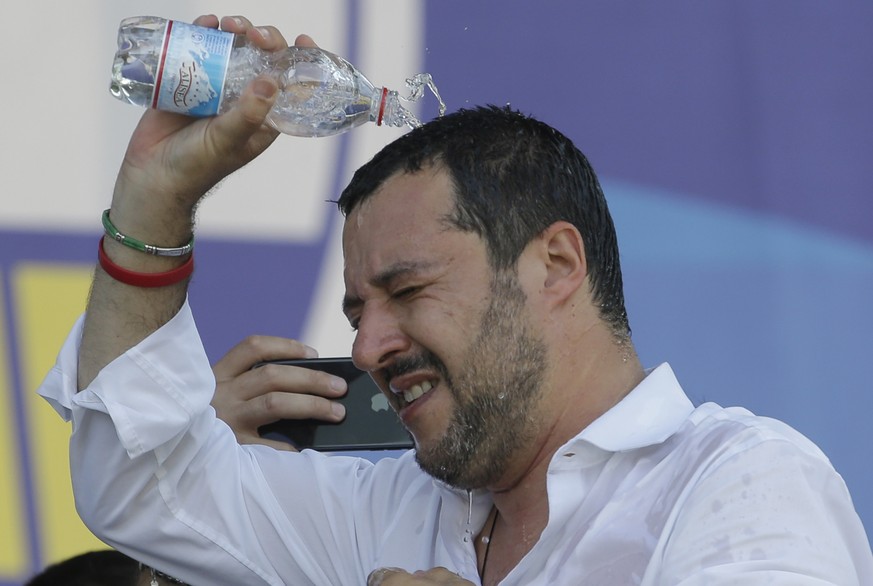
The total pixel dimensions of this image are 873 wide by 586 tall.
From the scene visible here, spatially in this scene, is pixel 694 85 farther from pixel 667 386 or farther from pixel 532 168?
pixel 667 386

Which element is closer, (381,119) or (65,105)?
(381,119)

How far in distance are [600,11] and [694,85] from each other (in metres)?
0.23

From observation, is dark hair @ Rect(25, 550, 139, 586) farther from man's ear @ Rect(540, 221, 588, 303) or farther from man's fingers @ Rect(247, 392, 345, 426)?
man's ear @ Rect(540, 221, 588, 303)

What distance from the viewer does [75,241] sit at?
84.2 inches

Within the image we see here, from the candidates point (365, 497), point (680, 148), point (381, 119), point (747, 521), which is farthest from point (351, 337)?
point (747, 521)

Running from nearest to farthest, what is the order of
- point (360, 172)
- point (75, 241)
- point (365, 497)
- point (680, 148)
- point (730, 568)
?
1. point (730, 568)
2. point (360, 172)
3. point (365, 497)
4. point (75, 241)
5. point (680, 148)

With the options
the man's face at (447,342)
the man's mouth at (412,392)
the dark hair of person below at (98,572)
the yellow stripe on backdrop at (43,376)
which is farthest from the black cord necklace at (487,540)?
the yellow stripe on backdrop at (43,376)

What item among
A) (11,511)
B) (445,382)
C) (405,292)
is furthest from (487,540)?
(11,511)

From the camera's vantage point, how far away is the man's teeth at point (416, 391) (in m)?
1.58

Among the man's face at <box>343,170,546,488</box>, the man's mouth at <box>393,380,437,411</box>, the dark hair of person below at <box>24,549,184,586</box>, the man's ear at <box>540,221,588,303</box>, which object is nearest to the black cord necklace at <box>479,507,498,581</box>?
the man's face at <box>343,170,546,488</box>

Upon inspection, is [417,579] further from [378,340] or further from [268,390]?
[268,390]

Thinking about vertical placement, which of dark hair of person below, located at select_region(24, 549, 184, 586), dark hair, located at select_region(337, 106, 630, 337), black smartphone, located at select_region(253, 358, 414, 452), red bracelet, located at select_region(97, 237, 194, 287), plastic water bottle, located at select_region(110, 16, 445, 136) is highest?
plastic water bottle, located at select_region(110, 16, 445, 136)

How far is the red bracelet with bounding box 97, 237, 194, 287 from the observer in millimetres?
1584

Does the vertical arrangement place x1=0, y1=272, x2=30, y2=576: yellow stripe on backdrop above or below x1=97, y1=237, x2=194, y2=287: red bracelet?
below
